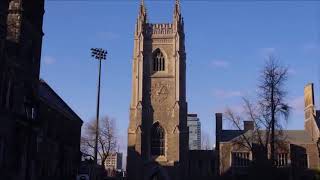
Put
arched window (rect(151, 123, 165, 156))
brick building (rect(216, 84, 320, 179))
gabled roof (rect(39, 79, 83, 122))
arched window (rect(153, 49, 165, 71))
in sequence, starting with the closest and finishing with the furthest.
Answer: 1. gabled roof (rect(39, 79, 83, 122))
2. brick building (rect(216, 84, 320, 179))
3. arched window (rect(151, 123, 165, 156))
4. arched window (rect(153, 49, 165, 71))

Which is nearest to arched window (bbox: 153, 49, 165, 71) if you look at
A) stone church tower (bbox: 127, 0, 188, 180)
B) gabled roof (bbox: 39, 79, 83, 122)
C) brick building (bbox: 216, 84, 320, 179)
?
stone church tower (bbox: 127, 0, 188, 180)

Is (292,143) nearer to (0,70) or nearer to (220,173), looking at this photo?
(220,173)

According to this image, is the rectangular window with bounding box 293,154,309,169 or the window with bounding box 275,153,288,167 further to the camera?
the rectangular window with bounding box 293,154,309,169

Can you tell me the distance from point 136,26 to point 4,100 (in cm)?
6221

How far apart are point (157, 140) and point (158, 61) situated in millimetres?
14076

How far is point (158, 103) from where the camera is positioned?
88.6 metres

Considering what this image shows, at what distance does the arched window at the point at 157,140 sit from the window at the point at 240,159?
1229 centimetres

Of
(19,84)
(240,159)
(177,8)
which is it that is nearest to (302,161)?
(240,159)

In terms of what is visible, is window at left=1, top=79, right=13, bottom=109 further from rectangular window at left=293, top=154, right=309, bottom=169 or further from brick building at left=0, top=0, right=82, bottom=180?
rectangular window at left=293, top=154, right=309, bottom=169

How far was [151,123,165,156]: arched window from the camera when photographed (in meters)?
86.1

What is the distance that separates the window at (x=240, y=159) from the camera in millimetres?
87312

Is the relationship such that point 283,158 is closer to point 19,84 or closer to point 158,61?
point 158,61

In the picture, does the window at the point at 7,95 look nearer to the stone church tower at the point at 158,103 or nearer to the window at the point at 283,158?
the stone church tower at the point at 158,103

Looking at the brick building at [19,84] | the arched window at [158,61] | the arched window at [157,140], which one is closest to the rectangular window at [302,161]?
the arched window at [157,140]
